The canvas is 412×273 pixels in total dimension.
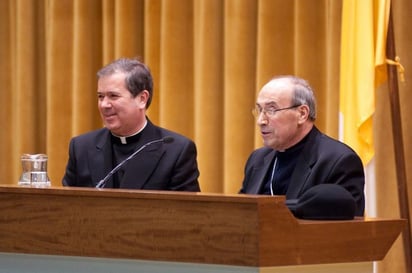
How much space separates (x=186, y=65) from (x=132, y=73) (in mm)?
1848

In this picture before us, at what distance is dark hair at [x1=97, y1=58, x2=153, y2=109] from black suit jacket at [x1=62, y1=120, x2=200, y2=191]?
0.21 meters

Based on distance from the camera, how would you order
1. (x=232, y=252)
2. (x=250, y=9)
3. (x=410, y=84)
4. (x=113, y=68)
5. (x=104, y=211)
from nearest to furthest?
1. (x=232, y=252)
2. (x=104, y=211)
3. (x=113, y=68)
4. (x=410, y=84)
5. (x=250, y=9)

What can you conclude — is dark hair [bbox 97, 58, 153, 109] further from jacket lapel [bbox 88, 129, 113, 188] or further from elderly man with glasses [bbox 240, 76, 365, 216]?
elderly man with glasses [bbox 240, 76, 365, 216]

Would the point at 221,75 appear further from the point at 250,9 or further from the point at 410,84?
the point at 410,84

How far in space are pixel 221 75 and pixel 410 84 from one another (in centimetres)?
136

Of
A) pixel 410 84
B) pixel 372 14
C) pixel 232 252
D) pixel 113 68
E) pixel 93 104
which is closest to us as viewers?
pixel 232 252

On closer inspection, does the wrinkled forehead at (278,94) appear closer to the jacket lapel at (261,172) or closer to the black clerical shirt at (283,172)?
the black clerical shirt at (283,172)

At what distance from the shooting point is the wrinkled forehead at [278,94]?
171 inches

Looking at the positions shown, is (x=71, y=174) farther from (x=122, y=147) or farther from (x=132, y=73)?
(x=132, y=73)

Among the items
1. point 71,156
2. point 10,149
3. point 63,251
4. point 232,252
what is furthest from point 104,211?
point 10,149

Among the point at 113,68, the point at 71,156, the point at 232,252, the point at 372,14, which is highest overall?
the point at 372,14

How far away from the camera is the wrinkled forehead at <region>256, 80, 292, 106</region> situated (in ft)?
14.2

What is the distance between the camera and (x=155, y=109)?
264 inches

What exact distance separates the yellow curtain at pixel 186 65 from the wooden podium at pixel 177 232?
2916mm
